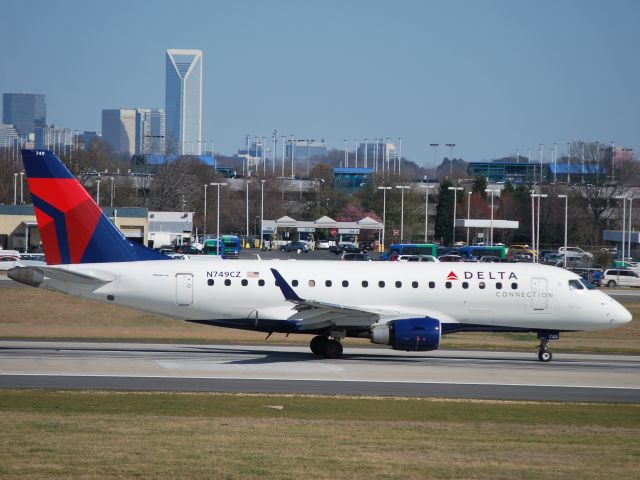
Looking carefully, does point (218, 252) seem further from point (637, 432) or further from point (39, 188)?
point (637, 432)

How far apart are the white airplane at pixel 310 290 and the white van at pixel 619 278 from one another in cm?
4160

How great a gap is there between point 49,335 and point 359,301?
1412cm

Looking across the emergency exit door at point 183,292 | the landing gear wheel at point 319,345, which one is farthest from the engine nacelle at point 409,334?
the emergency exit door at point 183,292

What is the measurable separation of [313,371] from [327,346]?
318 cm

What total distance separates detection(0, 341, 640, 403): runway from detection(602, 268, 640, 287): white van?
38.4m

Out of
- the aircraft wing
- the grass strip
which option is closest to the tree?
the aircraft wing

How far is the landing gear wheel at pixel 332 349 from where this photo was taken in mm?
32406

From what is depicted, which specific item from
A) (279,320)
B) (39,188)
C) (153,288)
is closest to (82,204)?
(39,188)

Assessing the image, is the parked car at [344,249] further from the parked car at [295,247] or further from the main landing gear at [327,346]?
the main landing gear at [327,346]

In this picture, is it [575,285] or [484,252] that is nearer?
[575,285]

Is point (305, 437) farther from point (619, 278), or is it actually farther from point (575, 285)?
point (619, 278)

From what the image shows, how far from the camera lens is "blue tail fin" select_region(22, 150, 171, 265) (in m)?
31.4

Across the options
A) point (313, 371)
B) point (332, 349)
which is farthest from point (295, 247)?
point (313, 371)

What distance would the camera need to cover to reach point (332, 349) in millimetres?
32375
